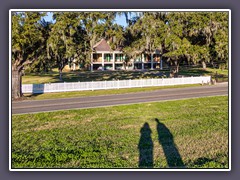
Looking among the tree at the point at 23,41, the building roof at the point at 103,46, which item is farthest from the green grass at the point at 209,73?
the tree at the point at 23,41

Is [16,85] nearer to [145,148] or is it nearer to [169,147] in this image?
[145,148]

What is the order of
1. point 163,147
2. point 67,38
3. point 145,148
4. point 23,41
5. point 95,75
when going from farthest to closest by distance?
point 95,75, point 67,38, point 23,41, point 163,147, point 145,148

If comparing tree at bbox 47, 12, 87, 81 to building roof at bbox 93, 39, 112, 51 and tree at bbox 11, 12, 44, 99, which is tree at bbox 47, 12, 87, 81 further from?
building roof at bbox 93, 39, 112, 51

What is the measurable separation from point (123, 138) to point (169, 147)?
1.76m

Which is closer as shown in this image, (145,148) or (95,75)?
(145,148)

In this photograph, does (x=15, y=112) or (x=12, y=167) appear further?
(x=15, y=112)

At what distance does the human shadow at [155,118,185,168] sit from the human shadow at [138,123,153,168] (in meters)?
0.40

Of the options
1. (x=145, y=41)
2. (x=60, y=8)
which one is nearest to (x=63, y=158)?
(x=60, y=8)

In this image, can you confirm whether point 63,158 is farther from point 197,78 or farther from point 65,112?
point 197,78

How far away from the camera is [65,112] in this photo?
15.4 m

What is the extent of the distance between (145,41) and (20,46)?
1422cm

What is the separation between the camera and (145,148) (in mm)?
9695

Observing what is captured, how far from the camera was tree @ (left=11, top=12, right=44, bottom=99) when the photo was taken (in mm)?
17894

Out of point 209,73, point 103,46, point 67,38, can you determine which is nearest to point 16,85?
point 67,38
